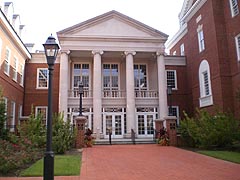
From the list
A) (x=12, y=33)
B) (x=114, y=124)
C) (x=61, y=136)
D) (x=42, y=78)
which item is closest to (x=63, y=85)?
(x=42, y=78)

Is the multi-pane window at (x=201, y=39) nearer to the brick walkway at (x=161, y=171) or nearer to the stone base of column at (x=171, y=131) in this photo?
the stone base of column at (x=171, y=131)

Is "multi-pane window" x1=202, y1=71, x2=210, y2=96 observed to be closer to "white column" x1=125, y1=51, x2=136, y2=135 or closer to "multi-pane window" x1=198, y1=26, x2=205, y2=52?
"multi-pane window" x1=198, y1=26, x2=205, y2=52

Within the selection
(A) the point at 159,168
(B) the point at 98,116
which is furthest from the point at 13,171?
(B) the point at 98,116

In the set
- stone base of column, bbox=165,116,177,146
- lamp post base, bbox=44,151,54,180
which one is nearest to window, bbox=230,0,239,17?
stone base of column, bbox=165,116,177,146

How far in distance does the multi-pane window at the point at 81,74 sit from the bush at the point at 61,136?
10381 millimetres

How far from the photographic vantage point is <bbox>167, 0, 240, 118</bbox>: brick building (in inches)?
756

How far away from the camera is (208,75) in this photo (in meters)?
21.9

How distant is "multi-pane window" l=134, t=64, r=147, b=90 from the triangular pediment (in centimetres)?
375

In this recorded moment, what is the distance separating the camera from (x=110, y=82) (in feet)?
86.8

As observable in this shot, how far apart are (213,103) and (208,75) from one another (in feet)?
8.70

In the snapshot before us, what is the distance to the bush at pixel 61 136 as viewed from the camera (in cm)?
1305

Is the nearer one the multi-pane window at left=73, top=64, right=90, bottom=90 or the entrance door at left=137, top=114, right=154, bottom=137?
the entrance door at left=137, top=114, right=154, bottom=137

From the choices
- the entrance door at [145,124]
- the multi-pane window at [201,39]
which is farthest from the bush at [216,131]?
the multi-pane window at [201,39]

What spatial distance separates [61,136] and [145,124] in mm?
12319
